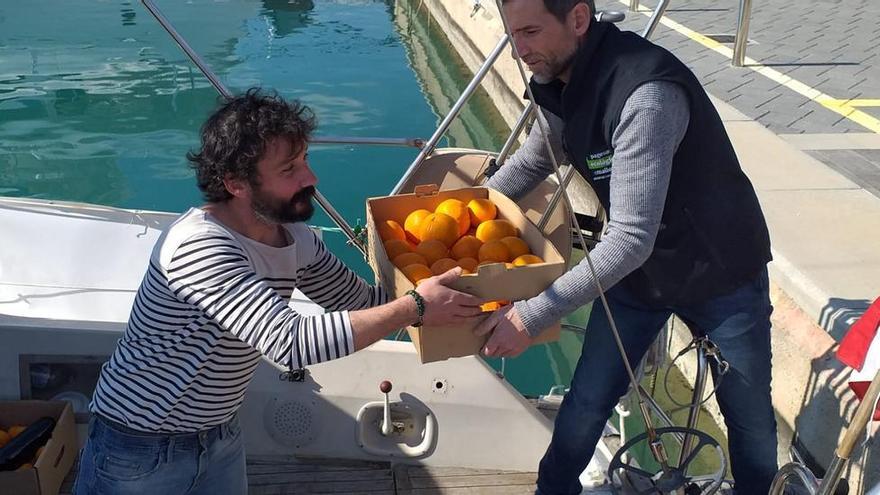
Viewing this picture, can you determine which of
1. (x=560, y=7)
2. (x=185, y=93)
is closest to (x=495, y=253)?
(x=560, y=7)

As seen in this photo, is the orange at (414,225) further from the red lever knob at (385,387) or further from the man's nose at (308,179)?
the red lever knob at (385,387)

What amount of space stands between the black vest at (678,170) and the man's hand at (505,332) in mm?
444

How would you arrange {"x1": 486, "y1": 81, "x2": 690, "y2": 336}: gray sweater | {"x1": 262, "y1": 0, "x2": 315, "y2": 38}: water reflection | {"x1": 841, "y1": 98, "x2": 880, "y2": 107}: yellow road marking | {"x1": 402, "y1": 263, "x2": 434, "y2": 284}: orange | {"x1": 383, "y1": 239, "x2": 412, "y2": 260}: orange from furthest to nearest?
Result: 1. {"x1": 262, "y1": 0, "x2": 315, "y2": 38}: water reflection
2. {"x1": 841, "y1": 98, "x2": 880, "y2": 107}: yellow road marking
3. {"x1": 383, "y1": 239, "x2": 412, "y2": 260}: orange
4. {"x1": 402, "y1": 263, "x2": 434, "y2": 284}: orange
5. {"x1": 486, "y1": 81, "x2": 690, "y2": 336}: gray sweater

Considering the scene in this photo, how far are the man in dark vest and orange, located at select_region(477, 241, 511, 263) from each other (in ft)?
0.45

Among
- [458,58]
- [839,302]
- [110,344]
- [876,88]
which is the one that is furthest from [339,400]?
[458,58]

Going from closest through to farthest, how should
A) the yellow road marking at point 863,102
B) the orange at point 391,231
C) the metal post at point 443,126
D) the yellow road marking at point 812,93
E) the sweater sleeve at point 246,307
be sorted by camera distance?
the sweater sleeve at point 246,307 → the orange at point 391,231 → the metal post at point 443,126 → the yellow road marking at point 812,93 → the yellow road marking at point 863,102

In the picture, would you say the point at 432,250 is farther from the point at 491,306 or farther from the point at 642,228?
the point at 642,228

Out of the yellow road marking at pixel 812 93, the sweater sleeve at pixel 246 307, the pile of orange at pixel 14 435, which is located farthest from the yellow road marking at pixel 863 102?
the pile of orange at pixel 14 435

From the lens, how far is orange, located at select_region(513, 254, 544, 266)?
2.13 meters

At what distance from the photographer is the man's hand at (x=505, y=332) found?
6.91 feet

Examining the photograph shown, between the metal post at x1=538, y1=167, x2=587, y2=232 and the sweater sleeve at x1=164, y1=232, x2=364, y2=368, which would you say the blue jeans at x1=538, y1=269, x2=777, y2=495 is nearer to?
the metal post at x1=538, y1=167, x2=587, y2=232

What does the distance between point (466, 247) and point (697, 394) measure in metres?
0.91

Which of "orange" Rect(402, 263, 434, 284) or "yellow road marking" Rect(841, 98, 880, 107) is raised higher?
"orange" Rect(402, 263, 434, 284)

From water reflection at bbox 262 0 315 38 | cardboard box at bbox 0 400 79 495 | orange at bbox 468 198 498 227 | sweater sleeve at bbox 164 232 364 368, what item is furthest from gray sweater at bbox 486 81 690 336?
water reflection at bbox 262 0 315 38
